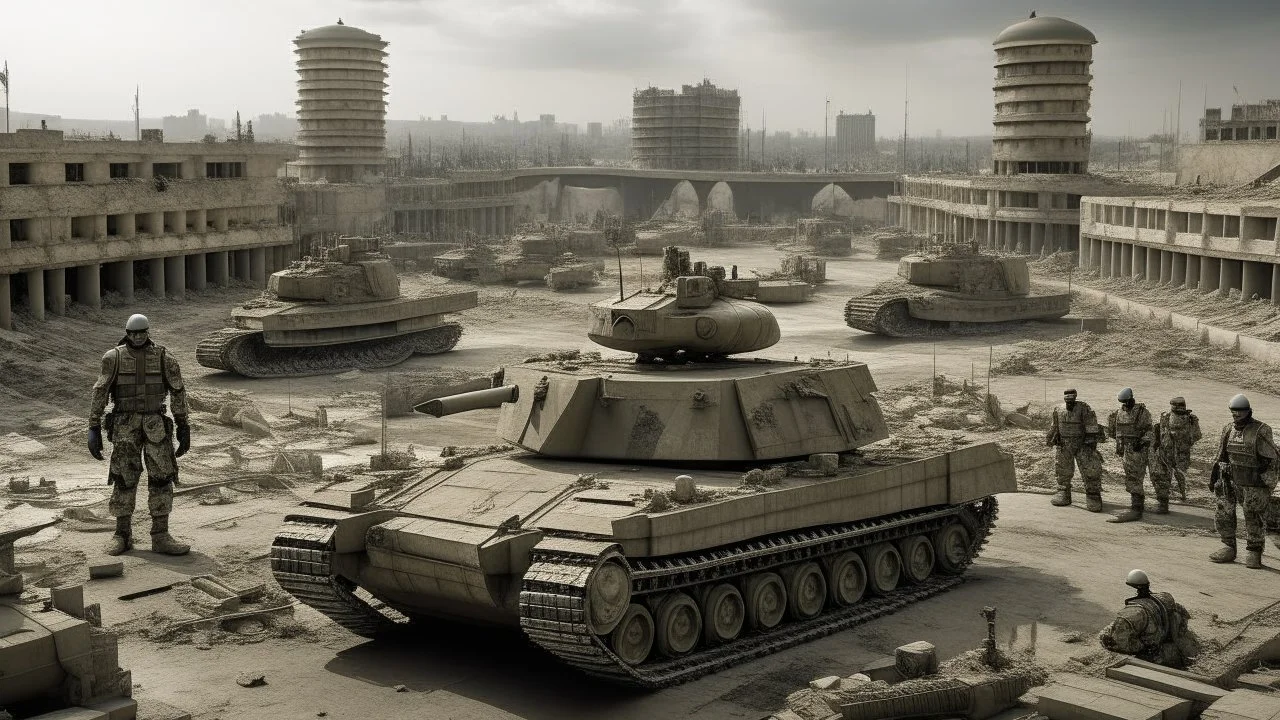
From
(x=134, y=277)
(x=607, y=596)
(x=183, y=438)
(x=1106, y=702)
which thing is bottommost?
(x=1106, y=702)

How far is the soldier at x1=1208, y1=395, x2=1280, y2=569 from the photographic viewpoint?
16531mm

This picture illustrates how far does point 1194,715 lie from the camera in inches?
426

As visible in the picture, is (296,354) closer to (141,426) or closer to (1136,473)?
(141,426)

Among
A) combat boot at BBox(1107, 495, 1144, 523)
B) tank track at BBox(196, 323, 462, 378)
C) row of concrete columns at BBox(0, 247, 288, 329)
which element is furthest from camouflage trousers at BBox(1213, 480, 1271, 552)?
row of concrete columns at BBox(0, 247, 288, 329)

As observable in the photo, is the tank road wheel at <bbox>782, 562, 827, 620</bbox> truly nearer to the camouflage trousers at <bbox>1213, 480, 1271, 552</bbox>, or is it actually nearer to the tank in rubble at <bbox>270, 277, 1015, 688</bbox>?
the tank in rubble at <bbox>270, 277, 1015, 688</bbox>

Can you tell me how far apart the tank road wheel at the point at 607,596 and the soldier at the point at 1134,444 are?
31.9 feet

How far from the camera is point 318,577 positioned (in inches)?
533

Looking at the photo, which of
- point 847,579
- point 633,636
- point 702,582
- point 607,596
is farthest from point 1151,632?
point 607,596

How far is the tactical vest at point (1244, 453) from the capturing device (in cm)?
1656

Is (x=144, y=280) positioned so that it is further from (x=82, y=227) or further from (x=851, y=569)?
(x=851, y=569)

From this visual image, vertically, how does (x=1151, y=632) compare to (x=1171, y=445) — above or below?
below

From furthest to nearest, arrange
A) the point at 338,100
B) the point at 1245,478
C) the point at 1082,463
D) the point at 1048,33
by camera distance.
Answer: the point at 338,100 → the point at 1048,33 → the point at 1082,463 → the point at 1245,478

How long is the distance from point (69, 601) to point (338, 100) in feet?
208

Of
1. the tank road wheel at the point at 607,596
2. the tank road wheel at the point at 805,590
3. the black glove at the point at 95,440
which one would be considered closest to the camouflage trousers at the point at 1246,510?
the tank road wheel at the point at 805,590
